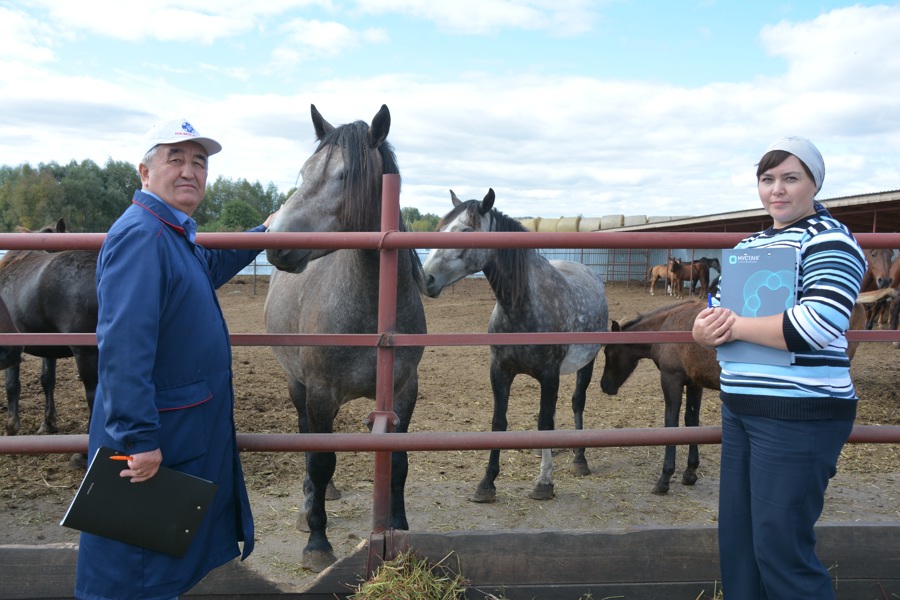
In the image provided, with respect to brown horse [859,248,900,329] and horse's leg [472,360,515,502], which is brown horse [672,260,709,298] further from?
horse's leg [472,360,515,502]

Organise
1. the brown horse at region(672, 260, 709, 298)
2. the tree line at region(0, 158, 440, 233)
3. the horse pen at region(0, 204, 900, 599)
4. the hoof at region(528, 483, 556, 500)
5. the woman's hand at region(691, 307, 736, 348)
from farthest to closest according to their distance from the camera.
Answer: the tree line at region(0, 158, 440, 233), the brown horse at region(672, 260, 709, 298), the hoof at region(528, 483, 556, 500), the horse pen at region(0, 204, 900, 599), the woman's hand at region(691, 307, 736, 348)

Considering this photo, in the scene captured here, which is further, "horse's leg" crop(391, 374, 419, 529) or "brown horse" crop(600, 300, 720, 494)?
"brown horse" crop(600, 300, 720, 494)

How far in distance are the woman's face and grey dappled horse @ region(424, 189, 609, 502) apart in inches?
110

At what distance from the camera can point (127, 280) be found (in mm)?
1579

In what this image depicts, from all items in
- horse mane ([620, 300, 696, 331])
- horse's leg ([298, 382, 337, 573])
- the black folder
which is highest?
horse mane ([620, 300, 696, 331])

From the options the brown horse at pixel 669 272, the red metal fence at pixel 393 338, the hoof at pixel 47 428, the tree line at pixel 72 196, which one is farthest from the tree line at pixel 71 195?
the red metal fence at pixel 393 338

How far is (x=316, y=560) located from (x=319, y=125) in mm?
2443

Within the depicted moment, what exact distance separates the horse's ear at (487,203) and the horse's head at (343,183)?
4.83ft

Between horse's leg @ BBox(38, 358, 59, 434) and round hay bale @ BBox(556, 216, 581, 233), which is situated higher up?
round hay bale @ BBox(556, 216, 581, 233)

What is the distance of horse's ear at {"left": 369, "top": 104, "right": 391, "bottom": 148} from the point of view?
3203 millimetres

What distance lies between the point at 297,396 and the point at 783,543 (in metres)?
3.42

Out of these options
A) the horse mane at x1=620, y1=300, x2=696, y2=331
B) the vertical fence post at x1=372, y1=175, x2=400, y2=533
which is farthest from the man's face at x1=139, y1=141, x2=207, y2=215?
the horse mane at x1=620, y1=300, x2=696, y2=331

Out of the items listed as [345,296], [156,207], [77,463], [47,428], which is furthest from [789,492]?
[47,428]

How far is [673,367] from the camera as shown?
5102mm
